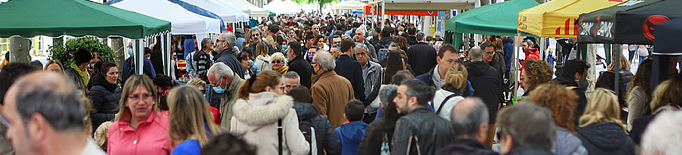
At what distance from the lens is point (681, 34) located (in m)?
4.66

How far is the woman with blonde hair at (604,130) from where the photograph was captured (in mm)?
4043

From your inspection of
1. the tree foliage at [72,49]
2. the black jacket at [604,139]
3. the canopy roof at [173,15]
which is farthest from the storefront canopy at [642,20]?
the canopy roof at [173,15]

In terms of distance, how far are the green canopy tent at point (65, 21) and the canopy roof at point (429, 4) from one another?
383 inches

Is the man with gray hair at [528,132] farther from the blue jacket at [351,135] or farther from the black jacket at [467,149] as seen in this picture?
the blue jacket at [351,135]

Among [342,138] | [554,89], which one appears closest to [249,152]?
[554,89]

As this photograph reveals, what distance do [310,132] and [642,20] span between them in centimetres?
291

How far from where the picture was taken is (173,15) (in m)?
11.1

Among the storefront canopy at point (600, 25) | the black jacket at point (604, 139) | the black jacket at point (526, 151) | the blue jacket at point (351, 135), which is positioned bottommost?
the blue jacket at point (351, 135)

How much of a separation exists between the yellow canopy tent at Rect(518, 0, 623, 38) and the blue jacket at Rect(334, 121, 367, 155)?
3.33m

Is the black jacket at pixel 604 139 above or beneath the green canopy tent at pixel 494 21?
beneath

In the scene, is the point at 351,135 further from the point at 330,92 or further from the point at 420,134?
the point at 330,92

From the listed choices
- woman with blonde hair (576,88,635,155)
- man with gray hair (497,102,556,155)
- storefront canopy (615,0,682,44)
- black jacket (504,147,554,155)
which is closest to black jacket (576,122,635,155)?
woman with blonde hair (576,88,635,155)

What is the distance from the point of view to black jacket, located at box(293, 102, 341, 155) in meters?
4.71

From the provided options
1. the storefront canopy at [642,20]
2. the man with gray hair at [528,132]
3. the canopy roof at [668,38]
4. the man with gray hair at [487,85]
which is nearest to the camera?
the man with gray hair at [528,132]
